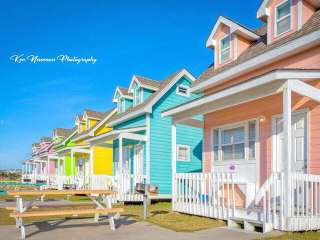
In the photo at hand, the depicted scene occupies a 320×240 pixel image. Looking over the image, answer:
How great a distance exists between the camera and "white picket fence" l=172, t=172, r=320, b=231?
802 centimetres

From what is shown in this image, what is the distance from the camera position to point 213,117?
46.3 ft

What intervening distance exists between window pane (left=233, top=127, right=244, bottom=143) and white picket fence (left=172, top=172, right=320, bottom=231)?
1.55 meters

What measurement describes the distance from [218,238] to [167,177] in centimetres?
1131

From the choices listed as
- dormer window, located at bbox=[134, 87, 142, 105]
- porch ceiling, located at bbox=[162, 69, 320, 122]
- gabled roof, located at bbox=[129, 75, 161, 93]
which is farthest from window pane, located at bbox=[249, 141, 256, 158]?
dormer window, located at bbox=[134, 87, 142, 105]

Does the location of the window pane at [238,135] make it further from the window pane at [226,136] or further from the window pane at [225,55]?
the window pane at [225,55]

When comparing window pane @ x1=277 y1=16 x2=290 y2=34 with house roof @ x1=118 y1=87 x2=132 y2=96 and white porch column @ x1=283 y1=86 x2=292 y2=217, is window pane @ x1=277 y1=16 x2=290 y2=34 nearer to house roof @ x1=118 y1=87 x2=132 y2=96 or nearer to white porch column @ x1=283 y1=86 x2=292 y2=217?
white porch column @ x1=283 y1=86 x2=292 y2=217

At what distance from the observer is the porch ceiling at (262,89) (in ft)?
27.2

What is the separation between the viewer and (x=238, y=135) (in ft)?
42.5

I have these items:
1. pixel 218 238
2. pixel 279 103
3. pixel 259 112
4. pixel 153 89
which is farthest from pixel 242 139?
pixel 153 89

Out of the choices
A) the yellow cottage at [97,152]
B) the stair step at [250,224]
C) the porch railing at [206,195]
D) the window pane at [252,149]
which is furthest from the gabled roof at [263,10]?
the yellow cottage at [97,152]

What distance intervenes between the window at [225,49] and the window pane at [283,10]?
2490 millimetres

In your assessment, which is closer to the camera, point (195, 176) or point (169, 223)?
point (169, 223)

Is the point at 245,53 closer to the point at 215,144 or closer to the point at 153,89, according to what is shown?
the point at 215,144

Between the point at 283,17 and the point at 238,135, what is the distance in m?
4.01
